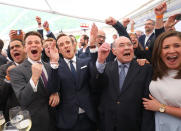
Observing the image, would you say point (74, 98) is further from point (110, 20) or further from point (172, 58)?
point (110, 20)

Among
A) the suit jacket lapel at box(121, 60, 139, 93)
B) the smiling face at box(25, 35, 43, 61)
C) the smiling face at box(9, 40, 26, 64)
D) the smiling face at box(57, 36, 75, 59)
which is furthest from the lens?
the smiling face at box(9, 40, 26, 64)

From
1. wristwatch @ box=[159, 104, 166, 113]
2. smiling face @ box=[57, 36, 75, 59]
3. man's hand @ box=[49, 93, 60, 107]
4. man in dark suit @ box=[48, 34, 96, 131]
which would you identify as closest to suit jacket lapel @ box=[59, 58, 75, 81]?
man in dark suit @ box=[48, 34, 96, 131]

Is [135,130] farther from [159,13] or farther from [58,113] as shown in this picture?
[159,13]

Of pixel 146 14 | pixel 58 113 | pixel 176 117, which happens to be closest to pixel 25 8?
pixel 146 14

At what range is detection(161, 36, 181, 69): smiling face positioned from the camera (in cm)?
118

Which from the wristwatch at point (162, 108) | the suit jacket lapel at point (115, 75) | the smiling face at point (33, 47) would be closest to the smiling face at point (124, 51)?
the suit jacket lapel at point (115, 75)

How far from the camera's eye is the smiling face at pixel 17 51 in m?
1.73

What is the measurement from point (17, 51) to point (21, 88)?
77 cm

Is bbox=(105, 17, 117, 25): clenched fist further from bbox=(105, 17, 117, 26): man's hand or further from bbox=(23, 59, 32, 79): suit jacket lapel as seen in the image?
bbox=(23, 59, 32, 79): suit jacket lapel

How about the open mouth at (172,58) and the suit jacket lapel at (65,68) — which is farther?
the suit jacket lapel at (65,68)

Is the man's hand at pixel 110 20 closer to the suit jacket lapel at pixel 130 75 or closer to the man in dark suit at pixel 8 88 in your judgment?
the suit jacket lapel at pixel 130 75

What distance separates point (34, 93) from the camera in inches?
45.6

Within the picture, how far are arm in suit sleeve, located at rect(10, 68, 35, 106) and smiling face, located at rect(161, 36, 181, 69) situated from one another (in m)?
1.34

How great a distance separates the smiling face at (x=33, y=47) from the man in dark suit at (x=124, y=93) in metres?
0.73
